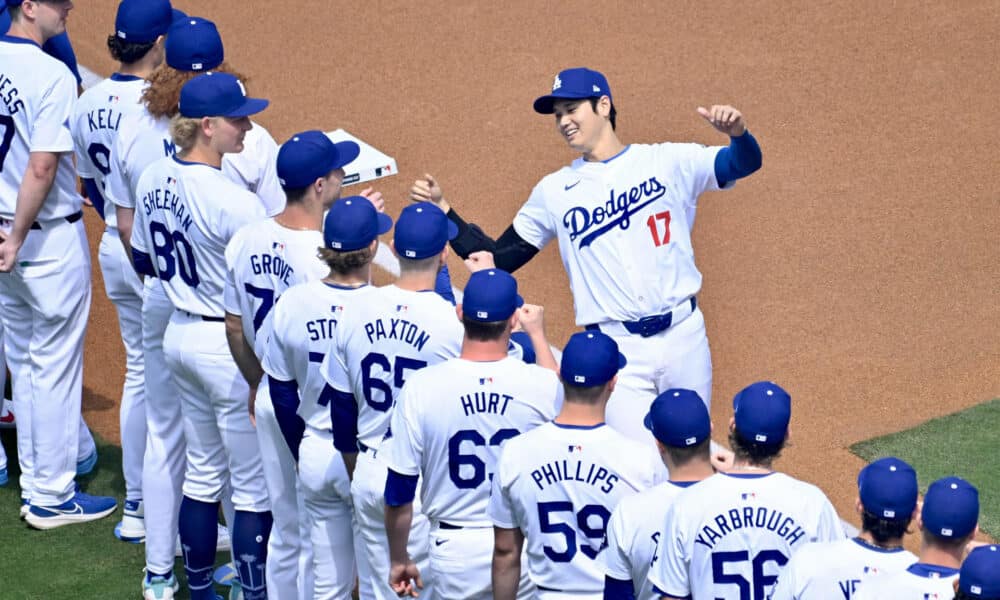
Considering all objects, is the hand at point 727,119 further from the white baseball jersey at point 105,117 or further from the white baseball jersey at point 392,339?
the white baseball jersey at point 105,117

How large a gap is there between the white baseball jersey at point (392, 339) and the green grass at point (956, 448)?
284 cm

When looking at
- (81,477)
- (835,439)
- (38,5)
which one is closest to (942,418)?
(835,439)

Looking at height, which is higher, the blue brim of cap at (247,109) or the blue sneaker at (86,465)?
the blue brim of cap at (247,109)

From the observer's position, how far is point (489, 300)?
4395 millimetres

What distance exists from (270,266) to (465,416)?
3.55 feet

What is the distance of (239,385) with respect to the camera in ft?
18.0

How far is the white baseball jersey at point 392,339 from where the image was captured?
4645mm

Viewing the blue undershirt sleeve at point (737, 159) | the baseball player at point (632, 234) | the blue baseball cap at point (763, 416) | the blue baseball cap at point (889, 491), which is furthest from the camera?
the baseball player at point (632, 234)

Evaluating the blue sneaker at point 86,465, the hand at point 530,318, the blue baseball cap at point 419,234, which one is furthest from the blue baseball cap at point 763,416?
the blue sneaker at point 86,465

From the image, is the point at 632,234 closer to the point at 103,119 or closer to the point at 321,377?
the point at 321,377

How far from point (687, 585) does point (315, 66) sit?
7.44 m

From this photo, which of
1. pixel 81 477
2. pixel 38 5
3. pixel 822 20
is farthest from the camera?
pixel 822 20

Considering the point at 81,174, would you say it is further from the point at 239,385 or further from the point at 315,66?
the point at 315,66

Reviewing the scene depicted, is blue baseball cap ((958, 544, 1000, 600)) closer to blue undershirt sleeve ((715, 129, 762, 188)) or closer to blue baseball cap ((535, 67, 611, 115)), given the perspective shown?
blue undershirt sleeve ((715, 129, 762, 188))
